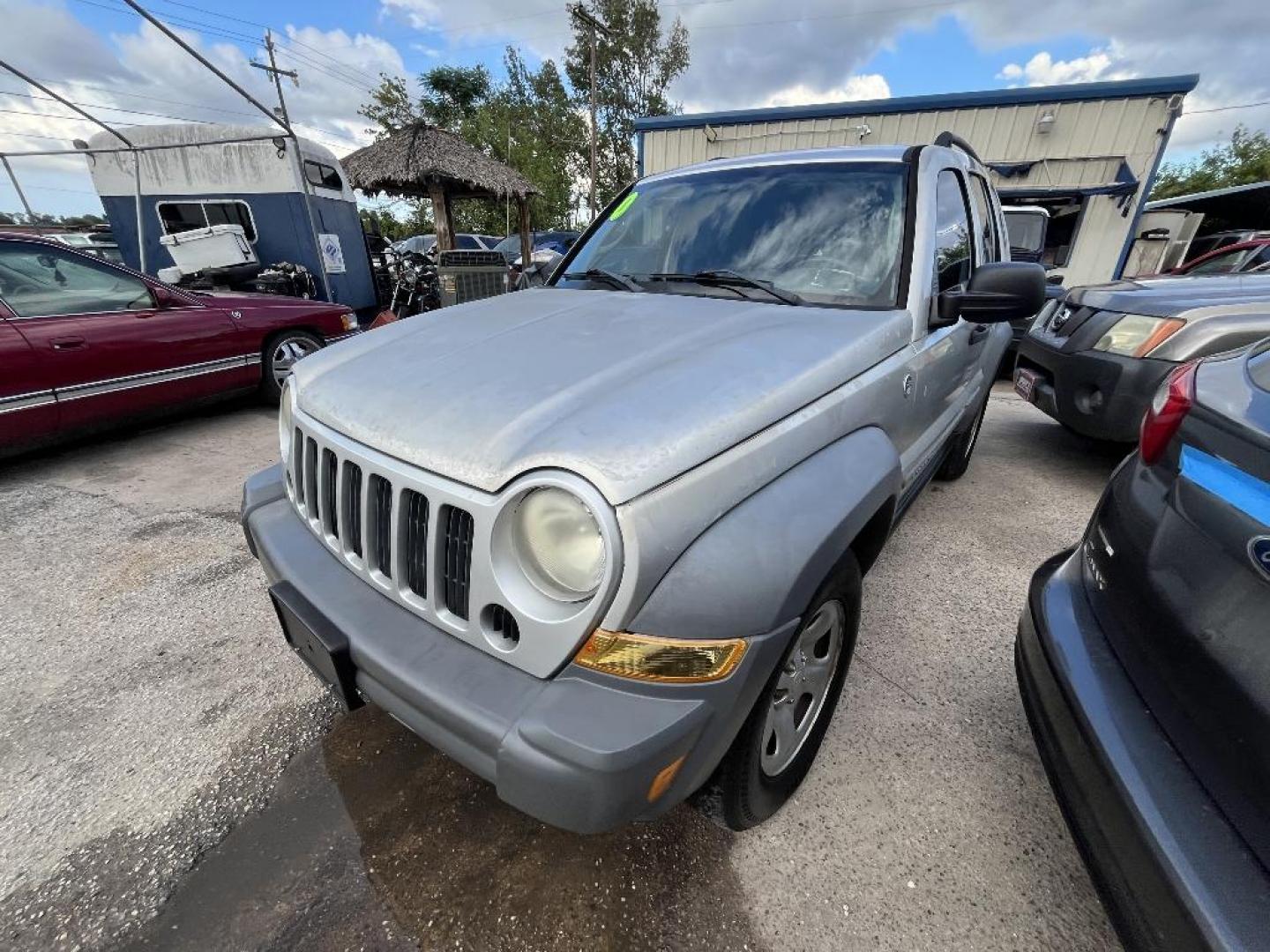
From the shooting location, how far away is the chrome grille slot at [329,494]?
1.49m

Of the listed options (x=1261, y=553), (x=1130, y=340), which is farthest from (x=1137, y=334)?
(x=1261, y=553)

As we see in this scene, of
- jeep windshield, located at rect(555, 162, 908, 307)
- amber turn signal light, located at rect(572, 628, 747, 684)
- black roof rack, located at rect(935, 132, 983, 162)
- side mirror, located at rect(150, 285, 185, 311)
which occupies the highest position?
black roof rack, located at rect(935, 132, 983, 162)

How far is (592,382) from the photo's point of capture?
1.36m

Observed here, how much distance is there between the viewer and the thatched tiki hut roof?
10586 millimetres

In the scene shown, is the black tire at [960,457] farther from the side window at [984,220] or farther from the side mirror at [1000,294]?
the side mirror at [1000,294]

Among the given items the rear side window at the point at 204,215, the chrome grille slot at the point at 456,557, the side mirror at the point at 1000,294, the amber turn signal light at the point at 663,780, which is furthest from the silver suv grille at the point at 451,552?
the rear side window at the point at 204,215

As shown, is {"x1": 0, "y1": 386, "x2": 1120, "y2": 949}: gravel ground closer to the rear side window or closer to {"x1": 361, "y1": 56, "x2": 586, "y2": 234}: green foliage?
the rear side window

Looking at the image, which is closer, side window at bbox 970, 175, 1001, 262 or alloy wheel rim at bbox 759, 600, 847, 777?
alloy wheel rim at bbox 759, 600, 847, 777

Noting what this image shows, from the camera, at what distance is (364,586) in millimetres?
1406

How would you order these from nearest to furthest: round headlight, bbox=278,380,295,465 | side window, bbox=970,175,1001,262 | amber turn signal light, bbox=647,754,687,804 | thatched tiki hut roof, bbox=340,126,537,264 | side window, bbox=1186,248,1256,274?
amber turn signal light, bbox=647,754,687,804 < round headlight, bbox=278,380,295,465 < side window, bbox=970,175,1001,262 < side window, bbox=1186,248,1256,274 < thatched tiki hut roof, bbox=340,126,537,264

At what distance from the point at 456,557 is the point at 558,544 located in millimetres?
251

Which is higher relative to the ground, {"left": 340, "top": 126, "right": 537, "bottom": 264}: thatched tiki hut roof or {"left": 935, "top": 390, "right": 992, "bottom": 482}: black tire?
{"left": 340, "top": 126, "right": 537, "bottom": 264}: thatched tiki hut roof

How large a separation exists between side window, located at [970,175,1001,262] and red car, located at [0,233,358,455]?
542 cm

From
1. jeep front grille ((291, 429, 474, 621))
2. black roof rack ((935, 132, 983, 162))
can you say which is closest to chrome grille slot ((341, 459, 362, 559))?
jeep front grille ((291, 429, 474, 621))
